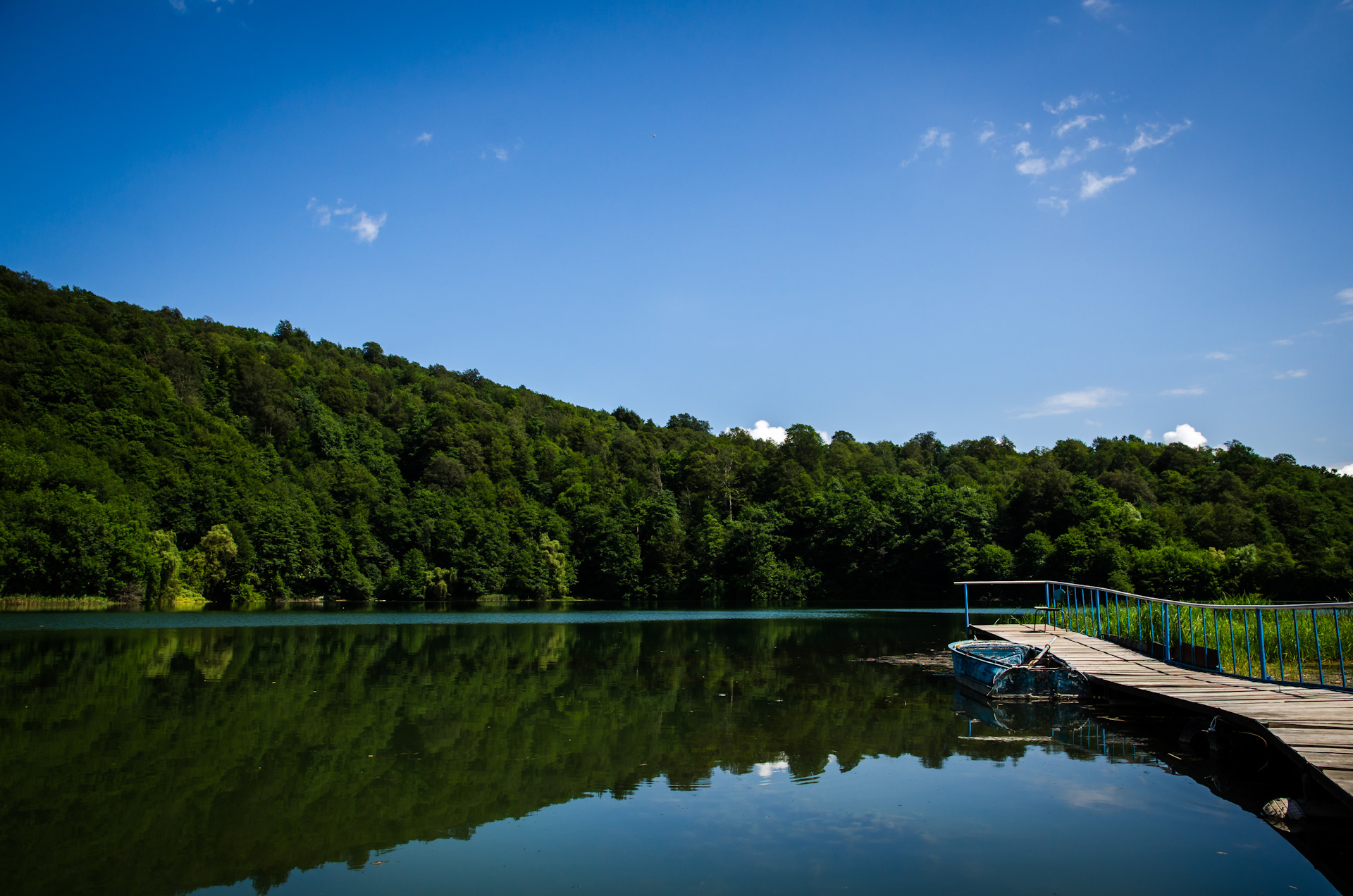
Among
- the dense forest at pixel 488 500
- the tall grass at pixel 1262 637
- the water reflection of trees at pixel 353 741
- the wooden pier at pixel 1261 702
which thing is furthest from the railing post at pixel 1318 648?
the dense forest at pixel 488 500

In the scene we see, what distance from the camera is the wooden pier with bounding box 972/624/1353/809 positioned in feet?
25.3

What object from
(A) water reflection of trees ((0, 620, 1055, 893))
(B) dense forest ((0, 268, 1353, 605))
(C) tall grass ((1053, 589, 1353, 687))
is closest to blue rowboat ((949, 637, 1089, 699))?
(A) water reflection of trees ((0, 620, 1055, 893))

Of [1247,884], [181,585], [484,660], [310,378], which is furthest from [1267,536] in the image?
[310,378]

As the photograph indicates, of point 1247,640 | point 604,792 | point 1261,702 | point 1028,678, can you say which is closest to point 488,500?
point 1028,678

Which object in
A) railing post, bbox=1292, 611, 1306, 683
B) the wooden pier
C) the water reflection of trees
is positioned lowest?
the water reflection of trees

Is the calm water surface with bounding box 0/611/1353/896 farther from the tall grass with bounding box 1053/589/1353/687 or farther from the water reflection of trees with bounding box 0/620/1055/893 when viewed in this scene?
the tall grass with bounding box 1053/589/1353/687

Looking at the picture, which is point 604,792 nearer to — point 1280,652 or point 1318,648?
point 1318,648

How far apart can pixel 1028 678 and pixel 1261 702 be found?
18.0 feet

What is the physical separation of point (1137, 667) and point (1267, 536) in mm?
55256

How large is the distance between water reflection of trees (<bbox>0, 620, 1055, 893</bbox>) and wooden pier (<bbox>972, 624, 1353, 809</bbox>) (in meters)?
2.74

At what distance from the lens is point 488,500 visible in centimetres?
8438

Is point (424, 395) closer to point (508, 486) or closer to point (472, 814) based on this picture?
point (508, 486)

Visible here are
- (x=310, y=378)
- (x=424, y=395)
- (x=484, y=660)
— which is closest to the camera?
(x=484, y=660)

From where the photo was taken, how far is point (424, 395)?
364 feet
